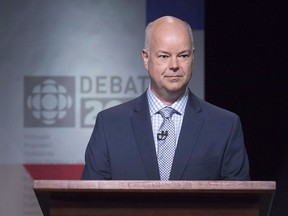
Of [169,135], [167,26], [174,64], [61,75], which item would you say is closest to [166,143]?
[169,135]

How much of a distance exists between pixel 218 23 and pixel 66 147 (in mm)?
1019

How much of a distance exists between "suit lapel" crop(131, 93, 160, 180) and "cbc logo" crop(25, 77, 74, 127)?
1621 mm

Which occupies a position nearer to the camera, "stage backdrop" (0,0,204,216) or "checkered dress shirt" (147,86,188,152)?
"checkered dress shirt" (147,86,188,152)

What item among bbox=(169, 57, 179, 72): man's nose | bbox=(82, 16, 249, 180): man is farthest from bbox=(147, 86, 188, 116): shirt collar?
bbox=(169, 57, 179, 72): man's nose

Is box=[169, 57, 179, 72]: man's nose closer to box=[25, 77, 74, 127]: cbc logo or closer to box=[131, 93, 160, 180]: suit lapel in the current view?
box=[131, 93, 160, 180]: suit lapel

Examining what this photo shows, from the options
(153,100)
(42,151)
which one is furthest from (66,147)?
(153,100)

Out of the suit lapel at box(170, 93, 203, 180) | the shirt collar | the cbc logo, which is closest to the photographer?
the suit lapel at box(170, 93, 203, 180)

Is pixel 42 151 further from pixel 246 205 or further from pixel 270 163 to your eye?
pixel 246 205

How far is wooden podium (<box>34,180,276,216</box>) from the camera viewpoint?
1658mm

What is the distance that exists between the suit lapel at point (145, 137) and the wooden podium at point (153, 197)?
430 millimetres

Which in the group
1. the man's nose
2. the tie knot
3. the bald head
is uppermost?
the bald head

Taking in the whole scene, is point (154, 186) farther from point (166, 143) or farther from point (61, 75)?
point (61, 75)

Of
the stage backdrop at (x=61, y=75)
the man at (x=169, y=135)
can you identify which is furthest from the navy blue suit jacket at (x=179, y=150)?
the stage backdrop at (x=61, y=75)

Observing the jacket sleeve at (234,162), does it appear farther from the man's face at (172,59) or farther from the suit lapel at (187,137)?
the man's face at (172,59)
